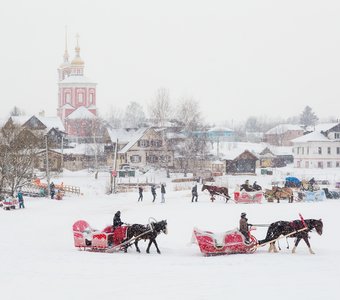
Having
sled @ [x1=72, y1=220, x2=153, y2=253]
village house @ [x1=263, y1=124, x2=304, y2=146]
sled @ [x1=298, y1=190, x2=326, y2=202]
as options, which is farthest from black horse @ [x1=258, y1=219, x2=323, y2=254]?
village house @ [x1=263, y1=124, x2=304, y2=146]

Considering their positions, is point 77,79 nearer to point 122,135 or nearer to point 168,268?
point 122,135

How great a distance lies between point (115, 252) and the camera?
2088 cm

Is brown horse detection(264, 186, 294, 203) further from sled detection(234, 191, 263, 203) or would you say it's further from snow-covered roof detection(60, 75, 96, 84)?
Result: snow-covered roof detection(60, 75, 96, 84)

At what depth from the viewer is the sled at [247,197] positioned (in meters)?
36.6

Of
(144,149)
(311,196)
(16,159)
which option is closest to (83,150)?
(144,149)

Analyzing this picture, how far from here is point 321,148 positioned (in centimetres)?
8388

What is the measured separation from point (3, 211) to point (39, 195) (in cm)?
1276

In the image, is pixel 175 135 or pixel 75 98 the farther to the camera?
pixel 75 98

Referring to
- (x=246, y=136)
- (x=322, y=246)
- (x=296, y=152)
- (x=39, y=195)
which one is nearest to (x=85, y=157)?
(x=296, y=152)

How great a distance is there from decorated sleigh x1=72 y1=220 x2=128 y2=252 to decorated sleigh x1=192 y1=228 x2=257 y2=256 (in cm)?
238

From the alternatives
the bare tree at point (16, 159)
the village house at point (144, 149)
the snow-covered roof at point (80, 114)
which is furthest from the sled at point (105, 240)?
the snow-covered roof at point (80, 114)

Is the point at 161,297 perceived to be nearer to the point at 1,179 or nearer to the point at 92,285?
the point at 92,285

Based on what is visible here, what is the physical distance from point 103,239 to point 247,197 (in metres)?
17.1

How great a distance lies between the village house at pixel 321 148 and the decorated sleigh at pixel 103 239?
65910 millimetres
